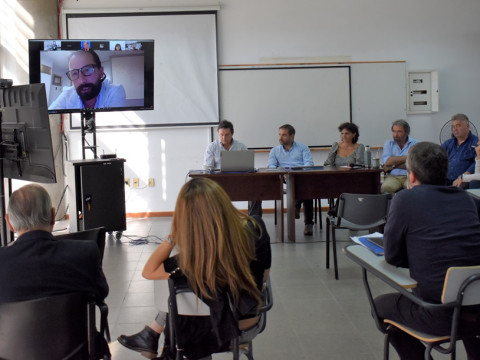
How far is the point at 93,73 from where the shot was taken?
4.94 meters

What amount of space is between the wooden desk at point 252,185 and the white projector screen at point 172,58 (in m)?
1.88

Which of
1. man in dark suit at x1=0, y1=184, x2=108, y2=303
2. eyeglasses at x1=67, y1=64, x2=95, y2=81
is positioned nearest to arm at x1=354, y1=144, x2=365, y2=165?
eyeglasses at x1=67, y1=64, x2=95, y2=81

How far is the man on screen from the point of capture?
15.9ft

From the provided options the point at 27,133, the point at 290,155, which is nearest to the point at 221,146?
the point at 290,155

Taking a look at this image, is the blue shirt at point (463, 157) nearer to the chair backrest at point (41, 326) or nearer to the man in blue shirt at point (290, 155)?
the man in blue shirt at point (290, 155)

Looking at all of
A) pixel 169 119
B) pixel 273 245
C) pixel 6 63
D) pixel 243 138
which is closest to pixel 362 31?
pixel 243 138

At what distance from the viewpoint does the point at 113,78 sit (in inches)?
196

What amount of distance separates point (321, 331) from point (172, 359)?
1216 millimetres

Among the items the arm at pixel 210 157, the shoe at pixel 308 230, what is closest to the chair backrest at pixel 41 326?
the shoe at pixel 308 230

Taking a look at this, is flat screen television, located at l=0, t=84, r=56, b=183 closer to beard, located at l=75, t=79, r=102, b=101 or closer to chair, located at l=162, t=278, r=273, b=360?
chair, located at l=162, t=278, r=273, b=360

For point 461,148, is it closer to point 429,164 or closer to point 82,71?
point 429,164

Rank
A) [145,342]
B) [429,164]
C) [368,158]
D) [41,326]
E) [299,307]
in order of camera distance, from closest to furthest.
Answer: [41,326] < [429,164] < [145,342] < [299,307] < [368,158]

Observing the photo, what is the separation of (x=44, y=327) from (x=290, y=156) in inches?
180

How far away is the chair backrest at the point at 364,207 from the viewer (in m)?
3.76
